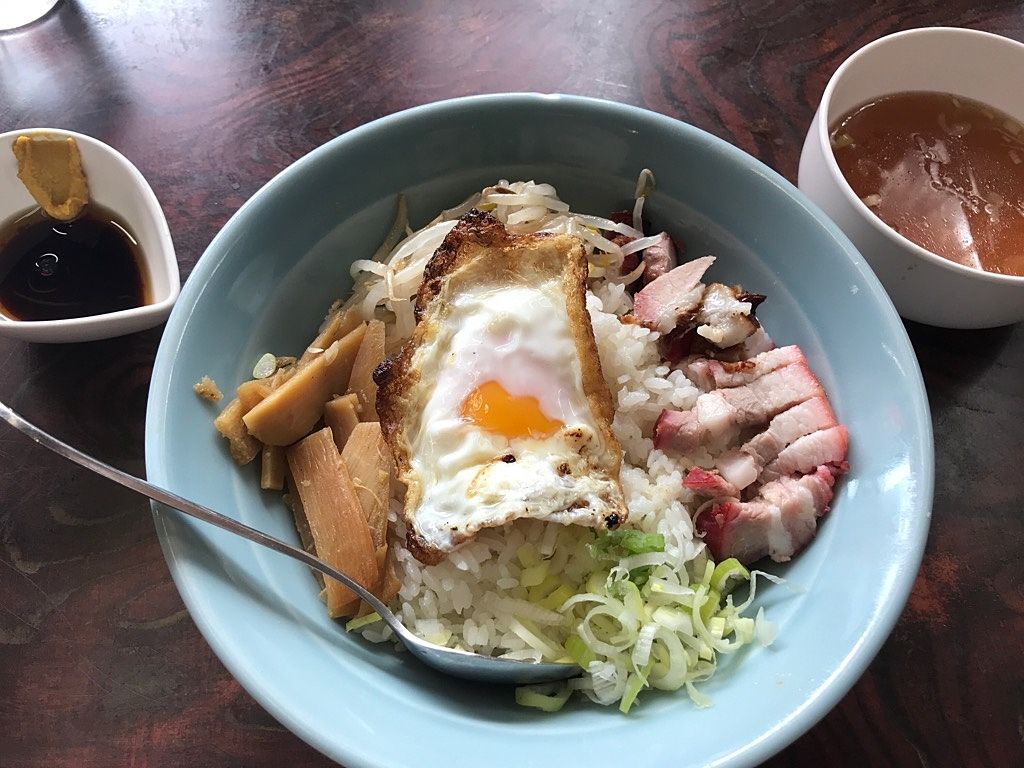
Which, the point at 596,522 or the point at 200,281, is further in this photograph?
the point at 200,281

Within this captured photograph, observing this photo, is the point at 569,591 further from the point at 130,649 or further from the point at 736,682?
the point at 130,649

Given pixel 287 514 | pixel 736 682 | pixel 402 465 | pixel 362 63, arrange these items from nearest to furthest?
1. pixel 736 682
2. pixel 402 465
3. pixel 287 514
4. pixel 362 63

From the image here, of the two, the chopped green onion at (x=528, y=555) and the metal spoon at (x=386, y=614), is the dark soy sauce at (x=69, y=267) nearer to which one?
the metal spoon at (x=386, y=614)

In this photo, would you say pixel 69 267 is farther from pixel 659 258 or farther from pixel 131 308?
pixel 659 258

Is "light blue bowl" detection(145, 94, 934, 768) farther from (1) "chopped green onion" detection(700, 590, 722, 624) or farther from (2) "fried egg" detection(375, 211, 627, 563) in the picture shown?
(2) "fried egg" detection(375, 211, 627, 563)

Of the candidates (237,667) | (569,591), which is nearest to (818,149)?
(569,591)

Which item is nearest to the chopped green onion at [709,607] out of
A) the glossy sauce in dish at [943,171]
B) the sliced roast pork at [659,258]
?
the sliced roast pork at [659,258]
